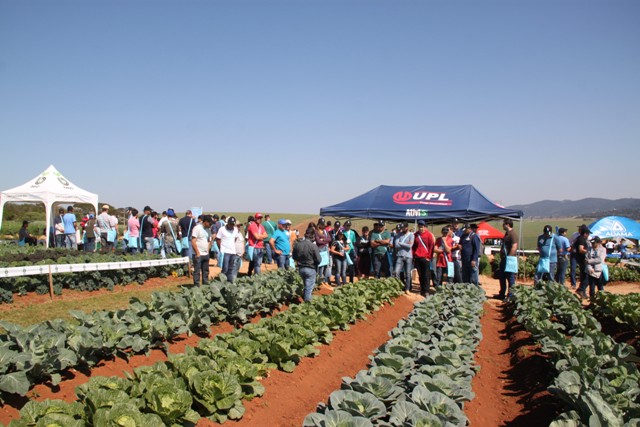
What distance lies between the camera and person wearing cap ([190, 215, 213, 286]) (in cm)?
1002

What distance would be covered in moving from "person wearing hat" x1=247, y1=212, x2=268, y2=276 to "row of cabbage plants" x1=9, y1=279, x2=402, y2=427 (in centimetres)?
492

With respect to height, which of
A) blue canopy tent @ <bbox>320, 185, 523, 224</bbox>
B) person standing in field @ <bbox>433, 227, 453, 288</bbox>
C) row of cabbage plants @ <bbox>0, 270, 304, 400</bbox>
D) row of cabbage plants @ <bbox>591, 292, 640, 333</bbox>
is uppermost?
blue canopy tent @ <bbox>320, 185, 523, 224</bbox>

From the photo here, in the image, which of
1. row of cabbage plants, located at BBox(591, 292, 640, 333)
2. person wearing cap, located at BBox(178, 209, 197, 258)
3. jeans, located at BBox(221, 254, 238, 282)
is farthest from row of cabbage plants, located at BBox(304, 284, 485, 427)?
person wearing cap, located at BBox(178, 209, 197, 258)

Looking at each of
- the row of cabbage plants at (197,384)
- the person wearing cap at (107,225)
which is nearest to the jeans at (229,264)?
A: the row of cabbage plants at (197,384)

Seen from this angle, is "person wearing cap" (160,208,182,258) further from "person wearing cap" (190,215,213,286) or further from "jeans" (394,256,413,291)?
"jeans" (394,256,413,291)

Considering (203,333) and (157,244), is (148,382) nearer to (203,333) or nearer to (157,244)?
(203,333)

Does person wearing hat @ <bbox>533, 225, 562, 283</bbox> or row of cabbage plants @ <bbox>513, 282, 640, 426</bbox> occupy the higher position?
person wearing hat @ <bbox>533, 225, 562, 283</bbox>

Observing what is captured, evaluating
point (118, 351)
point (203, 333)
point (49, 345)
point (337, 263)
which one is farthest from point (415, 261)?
point (49, 345)

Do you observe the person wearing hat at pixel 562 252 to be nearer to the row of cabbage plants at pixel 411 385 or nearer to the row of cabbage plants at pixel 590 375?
the row of cabbage plants at pixel 590 375

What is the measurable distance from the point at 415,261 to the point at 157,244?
365 inches

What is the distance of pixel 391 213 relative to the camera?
615 inches

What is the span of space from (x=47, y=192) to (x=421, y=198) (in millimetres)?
14840

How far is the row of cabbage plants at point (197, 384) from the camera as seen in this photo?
3.26 meters

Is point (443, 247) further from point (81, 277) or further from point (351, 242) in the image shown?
point (81, 277)
